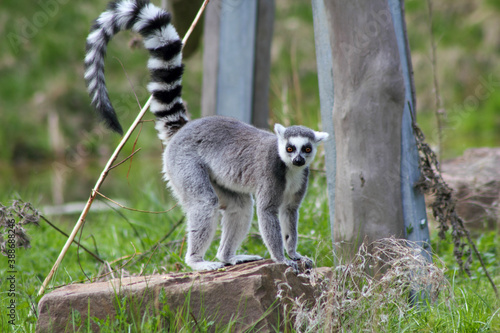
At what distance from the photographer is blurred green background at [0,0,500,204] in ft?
43.4

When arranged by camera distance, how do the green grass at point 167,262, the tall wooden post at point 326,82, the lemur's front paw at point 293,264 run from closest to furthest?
the green grass at point 167,262, the lemur's front paw at point 293,264, the tall wooden post at point 326,82

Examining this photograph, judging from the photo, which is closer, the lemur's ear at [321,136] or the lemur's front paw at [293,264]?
the lemur's front paw at [293,264]

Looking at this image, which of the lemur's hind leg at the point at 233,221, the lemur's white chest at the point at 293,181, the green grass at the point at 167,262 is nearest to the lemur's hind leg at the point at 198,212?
the lemur's hind leg at the point at 233,221

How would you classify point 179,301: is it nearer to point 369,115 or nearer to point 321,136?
point 321,136

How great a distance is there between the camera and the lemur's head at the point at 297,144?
3.28 metres

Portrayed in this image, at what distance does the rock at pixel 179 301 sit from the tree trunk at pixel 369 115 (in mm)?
712

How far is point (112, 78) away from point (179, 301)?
13580 mm

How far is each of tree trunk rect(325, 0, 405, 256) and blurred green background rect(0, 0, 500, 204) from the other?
28.6ft

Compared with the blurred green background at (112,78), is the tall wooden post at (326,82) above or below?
below

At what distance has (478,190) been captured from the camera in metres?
5.25

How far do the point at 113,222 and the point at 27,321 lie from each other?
3.31 metres

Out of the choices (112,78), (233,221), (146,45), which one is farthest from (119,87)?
(233,221)

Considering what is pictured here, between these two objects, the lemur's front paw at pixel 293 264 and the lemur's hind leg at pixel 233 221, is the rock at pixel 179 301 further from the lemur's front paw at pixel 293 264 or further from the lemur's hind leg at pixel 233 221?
the lemur's hind leg at pixel 233 221

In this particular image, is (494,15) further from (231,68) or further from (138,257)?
(138,257)
